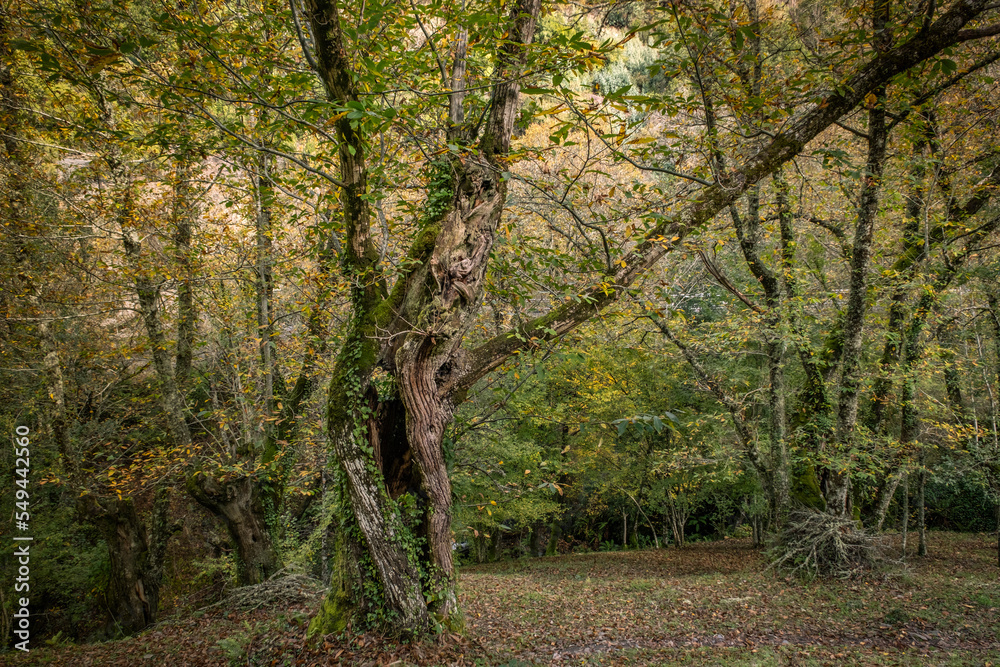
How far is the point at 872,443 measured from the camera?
850 cm

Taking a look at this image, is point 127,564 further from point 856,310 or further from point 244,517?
point 856,310

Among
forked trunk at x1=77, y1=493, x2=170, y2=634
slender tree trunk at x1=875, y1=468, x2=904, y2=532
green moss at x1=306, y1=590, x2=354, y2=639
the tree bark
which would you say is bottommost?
forked trunk at x1=77, y1=493, x2=170, y2=634

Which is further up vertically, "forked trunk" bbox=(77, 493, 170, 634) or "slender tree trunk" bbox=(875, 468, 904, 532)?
"slender tree trunk" bbox=(875, 468, 904, 532)

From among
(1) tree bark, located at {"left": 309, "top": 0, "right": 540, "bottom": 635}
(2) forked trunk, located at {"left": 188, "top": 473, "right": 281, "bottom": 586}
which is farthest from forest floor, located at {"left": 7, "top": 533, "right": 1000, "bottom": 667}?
(2) forked trunk, located at {"left": 188, "top": 473, "right": 281, "bottom": 586}

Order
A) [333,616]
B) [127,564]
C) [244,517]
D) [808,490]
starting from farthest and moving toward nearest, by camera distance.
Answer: [808,490], [127,564], [244,517], [333,616]

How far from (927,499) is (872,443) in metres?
14.6

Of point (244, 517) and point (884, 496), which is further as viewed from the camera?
point (884, 496)

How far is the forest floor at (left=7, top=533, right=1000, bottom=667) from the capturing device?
480cm

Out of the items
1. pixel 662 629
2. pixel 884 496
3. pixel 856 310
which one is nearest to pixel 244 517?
pixel 662 629

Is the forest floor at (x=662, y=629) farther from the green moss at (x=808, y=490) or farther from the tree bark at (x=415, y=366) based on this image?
the green moss at (x=808, y=490)

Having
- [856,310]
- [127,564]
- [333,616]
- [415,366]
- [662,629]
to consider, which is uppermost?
[856,310]

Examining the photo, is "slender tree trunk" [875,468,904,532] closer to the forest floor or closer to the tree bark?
the forest floor

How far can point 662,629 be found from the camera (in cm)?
631

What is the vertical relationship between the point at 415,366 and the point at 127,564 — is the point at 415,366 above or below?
above
